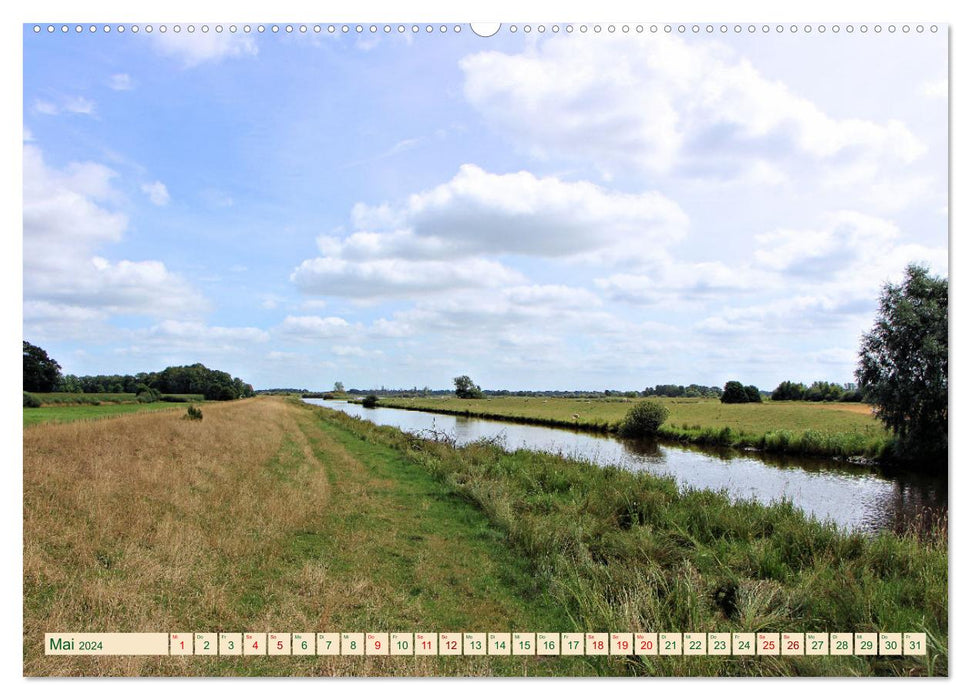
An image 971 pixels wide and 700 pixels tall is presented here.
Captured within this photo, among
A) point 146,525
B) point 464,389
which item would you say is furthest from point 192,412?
point 464,389

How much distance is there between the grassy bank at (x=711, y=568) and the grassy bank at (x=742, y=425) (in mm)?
4347

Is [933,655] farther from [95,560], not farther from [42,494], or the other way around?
[42,494]

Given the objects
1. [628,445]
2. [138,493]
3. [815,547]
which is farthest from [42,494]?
[628,445]

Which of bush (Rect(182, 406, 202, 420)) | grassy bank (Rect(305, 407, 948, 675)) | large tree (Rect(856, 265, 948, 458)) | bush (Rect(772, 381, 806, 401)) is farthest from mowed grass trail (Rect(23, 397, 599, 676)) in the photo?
large tree (Rect(856, 265, 948, 458))

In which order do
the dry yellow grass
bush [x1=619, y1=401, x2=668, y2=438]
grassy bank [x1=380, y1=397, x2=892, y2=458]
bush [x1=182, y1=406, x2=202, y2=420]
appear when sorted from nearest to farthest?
the dry yellow grass < bush [x1=182, y1=406, x2=202, y2=420] < grassy bank [x1=380, y1=397, x2=892, y2=458] < bush [x1=619, y1=401, x2=668, y2=438]

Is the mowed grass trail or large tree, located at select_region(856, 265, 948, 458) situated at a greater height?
large tree, located at select_region(856, 265, 948, 458)

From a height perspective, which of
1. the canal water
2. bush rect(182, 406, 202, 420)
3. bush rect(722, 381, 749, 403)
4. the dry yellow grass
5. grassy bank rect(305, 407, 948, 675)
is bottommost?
the canal water

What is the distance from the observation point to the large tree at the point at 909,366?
573cm

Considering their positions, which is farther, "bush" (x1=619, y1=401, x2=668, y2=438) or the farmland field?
"bush" (x1=619, y1=401, x2=668, y2=438)

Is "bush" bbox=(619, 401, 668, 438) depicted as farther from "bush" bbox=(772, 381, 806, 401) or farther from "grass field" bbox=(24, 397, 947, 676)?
"bush" bbox=(772, 381, 806, 401)

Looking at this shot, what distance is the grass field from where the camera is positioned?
3.31 meters

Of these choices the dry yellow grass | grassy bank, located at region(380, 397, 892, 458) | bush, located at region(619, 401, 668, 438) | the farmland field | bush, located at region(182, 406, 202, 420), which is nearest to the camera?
the dry yellow grass

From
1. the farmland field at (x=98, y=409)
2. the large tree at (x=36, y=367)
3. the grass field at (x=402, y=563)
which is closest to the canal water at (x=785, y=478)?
the grass field at (x=402, y=563)

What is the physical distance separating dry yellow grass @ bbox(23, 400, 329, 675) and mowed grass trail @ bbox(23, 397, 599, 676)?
0.02 meters
